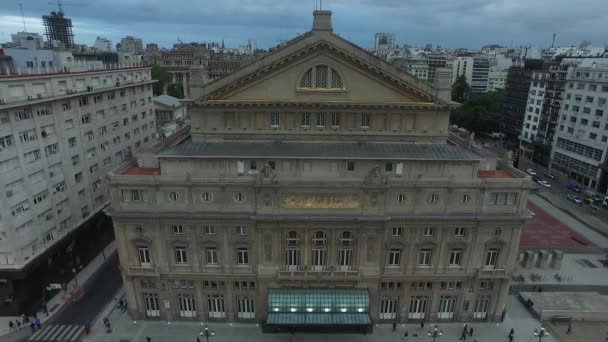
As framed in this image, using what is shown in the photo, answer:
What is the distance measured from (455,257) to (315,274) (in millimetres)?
17821

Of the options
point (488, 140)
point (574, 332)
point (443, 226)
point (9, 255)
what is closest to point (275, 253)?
point (443, 226)

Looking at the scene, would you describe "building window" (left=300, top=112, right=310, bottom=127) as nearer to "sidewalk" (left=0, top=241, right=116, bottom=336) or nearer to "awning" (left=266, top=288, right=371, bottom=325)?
"awning" (left=266, top=288, right=371, bottom=325)

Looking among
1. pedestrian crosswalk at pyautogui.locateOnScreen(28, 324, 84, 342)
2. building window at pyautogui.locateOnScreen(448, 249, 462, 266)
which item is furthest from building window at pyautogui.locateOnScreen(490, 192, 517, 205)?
pedestrian crosswalk at pyautogui.locateOnScreen(28, 324, 84, 342)

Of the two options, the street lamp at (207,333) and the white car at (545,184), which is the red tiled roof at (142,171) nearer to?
the street lamp at (207,333)

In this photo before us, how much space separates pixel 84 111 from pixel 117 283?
28.1 metres

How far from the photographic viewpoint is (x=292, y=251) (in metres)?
49.5

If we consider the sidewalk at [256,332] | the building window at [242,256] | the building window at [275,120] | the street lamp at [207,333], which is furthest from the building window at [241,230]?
the building window at [275,120]

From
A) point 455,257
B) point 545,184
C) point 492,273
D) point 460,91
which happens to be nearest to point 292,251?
point 455,257

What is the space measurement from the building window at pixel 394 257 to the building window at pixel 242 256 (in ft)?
58.7

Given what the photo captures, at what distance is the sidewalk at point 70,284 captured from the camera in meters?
51.9

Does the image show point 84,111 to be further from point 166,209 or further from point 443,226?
point 443,226

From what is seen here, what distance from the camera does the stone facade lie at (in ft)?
154

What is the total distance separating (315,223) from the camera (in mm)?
47312

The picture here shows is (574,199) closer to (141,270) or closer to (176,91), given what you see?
(141,270)
